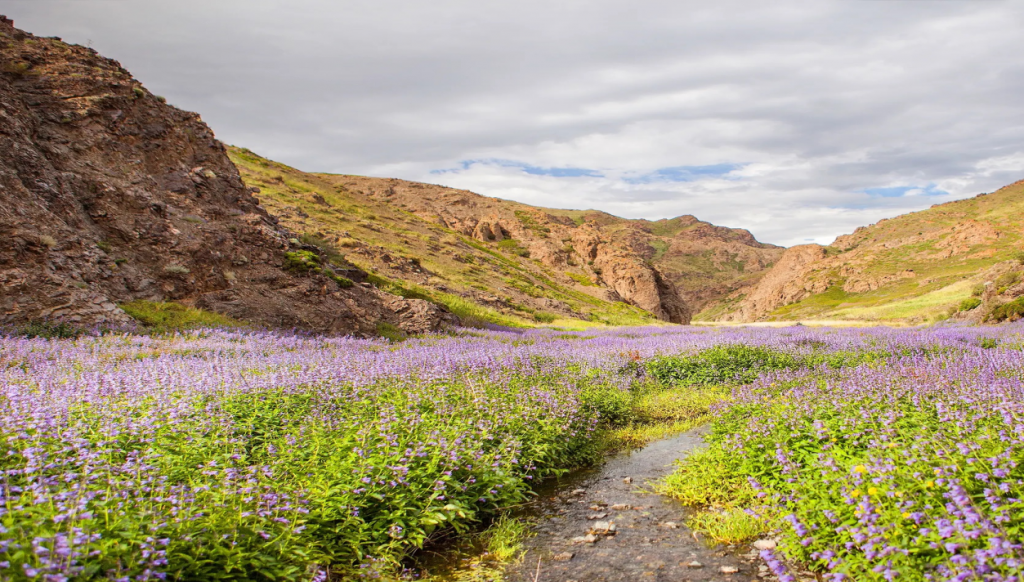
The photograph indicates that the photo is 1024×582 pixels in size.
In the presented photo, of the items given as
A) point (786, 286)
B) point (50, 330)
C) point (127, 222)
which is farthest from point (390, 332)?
point (786, 286)

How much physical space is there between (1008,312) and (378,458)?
3050 cm

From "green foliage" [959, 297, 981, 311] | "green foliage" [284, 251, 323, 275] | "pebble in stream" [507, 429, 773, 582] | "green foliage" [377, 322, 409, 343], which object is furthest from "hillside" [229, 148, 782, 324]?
"green foliage" [959, 297, 981, 311]

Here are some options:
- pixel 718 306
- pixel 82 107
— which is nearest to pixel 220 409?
pixel 82 107

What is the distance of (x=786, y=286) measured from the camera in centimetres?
13325

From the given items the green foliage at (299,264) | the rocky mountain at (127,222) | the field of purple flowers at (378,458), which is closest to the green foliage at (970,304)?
the field of purple flowers at (378,458)

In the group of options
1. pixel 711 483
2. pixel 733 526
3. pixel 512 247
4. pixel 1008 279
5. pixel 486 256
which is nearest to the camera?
pixel 733 526

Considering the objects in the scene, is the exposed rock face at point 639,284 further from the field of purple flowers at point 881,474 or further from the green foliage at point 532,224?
the field of purple flowers at point 881,474

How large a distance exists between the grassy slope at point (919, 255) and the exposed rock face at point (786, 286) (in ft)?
12.0

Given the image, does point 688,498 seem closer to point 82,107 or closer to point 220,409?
point 220,409

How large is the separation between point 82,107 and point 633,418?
70.1 feet

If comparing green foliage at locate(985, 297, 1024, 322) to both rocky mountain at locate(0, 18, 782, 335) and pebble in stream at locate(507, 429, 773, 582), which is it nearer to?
rocky mountain at locate(0, 18, 782, 335)

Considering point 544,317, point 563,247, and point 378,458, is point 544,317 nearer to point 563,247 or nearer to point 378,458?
point 378,458

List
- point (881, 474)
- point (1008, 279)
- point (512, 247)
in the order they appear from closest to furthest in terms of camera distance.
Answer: point (881, 474) < point (1008, 279) < point (512, 247)

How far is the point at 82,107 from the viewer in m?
18.9
